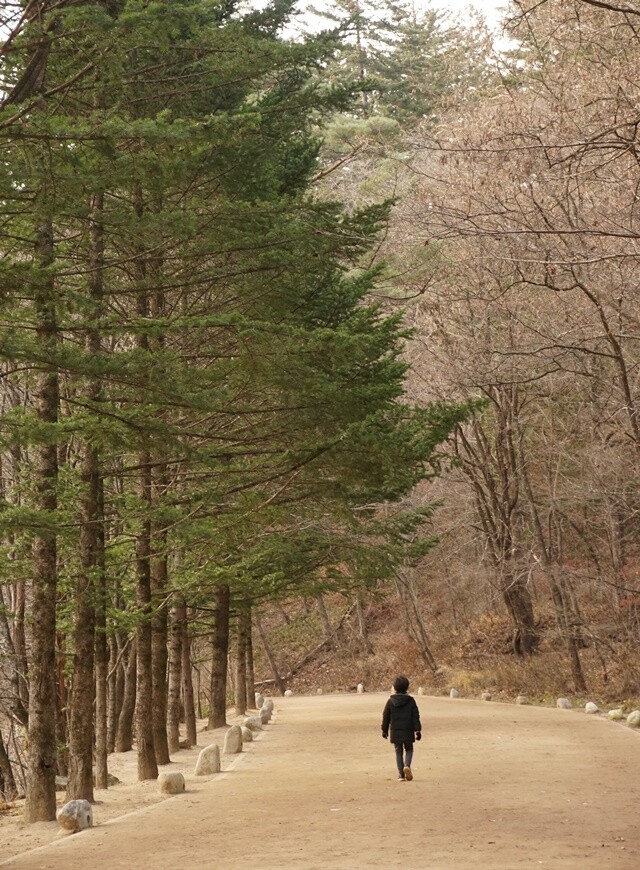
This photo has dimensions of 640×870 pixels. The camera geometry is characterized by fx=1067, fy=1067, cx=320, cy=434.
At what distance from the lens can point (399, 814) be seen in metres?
10.7

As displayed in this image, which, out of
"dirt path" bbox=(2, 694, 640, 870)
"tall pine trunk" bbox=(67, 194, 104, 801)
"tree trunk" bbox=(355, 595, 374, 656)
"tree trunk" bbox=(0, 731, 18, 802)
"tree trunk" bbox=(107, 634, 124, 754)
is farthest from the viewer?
"tree trunk" bbox=(355, 595, 374, 656)

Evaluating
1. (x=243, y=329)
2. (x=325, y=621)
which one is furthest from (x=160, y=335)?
(x=325, y=621)

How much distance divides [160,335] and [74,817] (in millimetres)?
5335

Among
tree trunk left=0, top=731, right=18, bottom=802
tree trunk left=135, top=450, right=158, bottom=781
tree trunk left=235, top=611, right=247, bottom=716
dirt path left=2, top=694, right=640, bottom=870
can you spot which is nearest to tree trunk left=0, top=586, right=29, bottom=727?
tree trunk left=0, top=731, right=18, bottom=802

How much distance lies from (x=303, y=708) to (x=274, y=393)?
20.2 metres

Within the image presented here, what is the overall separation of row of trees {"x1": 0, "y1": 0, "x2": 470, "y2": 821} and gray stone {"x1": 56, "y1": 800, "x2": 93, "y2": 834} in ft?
2.85

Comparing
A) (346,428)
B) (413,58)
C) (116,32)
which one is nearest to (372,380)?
(346,428)

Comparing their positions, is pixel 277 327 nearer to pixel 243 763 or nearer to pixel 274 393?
pixel 274 393

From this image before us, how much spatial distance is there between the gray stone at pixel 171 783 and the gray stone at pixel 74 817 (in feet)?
7.64

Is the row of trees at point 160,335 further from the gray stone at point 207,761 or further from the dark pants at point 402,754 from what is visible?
the dark pants at point 402,754

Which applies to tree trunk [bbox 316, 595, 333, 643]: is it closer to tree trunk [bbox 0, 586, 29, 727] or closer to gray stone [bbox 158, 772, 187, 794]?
tree trunk [bbox 0, 586, 29, 727]

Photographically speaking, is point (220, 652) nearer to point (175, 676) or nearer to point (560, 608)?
point (175, 676)

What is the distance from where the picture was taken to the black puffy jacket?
13.1m

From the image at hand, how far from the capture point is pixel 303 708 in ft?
110
